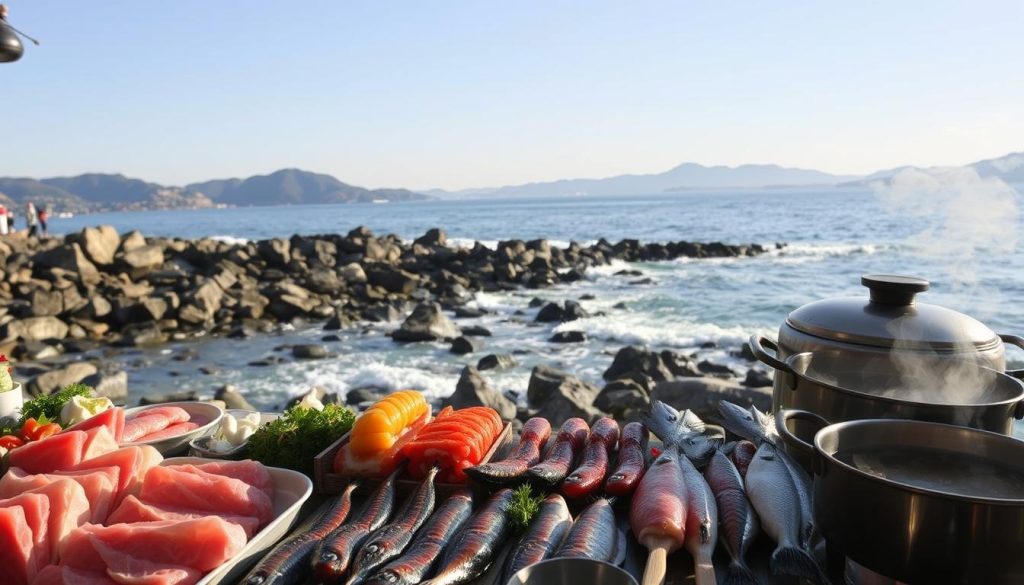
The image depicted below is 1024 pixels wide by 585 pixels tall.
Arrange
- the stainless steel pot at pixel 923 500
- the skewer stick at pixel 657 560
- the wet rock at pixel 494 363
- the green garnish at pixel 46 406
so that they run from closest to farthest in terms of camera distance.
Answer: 1. the stainless steel pot at pixel 923 500
2. the skewer stick at pixel 657 560
3. the green garnish at pixel 46 406
4. the wet rock at pixel 494 363

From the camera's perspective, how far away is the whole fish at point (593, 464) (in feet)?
7.81

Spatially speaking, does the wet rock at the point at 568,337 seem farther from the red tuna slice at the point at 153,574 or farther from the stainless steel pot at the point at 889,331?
the red tuna slice at the point at 153,574

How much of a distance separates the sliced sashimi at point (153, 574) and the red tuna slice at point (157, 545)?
0.05 ft

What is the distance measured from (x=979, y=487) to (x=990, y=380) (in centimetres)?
80

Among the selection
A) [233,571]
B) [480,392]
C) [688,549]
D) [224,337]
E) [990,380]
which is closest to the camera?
[233,571]

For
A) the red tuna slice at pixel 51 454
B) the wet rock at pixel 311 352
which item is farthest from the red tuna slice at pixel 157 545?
the wet rock at pixel 311 352

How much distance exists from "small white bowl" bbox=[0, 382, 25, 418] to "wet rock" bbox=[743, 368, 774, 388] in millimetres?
11448

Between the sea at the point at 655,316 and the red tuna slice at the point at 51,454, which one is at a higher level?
the red tuna slice at the point at 51,454

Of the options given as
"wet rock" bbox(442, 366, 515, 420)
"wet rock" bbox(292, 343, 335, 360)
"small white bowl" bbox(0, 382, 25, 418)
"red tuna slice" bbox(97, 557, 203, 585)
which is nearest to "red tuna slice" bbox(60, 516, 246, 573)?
"red tuna slice" bbox(97, 557, 203, 585)

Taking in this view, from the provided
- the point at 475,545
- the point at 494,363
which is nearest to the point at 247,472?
the point at 475,545

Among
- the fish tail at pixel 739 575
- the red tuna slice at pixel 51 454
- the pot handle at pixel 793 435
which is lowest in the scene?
the fish tail at pixel 739 575

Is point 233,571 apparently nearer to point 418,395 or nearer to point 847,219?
point 418,395

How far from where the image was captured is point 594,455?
267 centimetres

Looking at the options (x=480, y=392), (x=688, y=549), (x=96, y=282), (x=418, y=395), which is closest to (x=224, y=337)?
(x=96, y=282)
